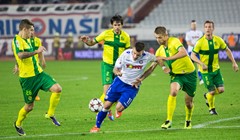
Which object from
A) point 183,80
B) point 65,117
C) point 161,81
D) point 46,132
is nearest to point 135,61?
point 183,80

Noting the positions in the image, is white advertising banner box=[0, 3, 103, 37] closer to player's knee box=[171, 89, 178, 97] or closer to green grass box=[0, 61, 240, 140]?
green grass box=[0, 61, 240, 140]

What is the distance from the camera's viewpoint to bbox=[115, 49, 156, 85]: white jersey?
44.1ft

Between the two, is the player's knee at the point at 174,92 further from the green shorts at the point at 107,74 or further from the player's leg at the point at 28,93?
the green shorts at the point at 107,74

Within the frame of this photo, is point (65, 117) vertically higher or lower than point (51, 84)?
lower

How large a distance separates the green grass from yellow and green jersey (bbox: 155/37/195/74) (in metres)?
1.24

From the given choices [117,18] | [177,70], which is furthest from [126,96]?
[117,18]

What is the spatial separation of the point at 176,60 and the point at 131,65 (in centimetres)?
128

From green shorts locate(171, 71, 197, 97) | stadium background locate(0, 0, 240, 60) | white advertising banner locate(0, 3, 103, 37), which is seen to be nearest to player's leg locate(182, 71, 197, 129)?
green shorts locate(171, 71, 197, 97)

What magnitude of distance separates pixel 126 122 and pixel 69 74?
713 inches

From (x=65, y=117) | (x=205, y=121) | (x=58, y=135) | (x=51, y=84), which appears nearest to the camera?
(x=58, y=135)

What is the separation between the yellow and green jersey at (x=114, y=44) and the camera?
16.8 metres

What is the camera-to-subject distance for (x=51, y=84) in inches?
554

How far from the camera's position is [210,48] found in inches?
663

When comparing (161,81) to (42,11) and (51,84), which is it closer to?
(51,84)
